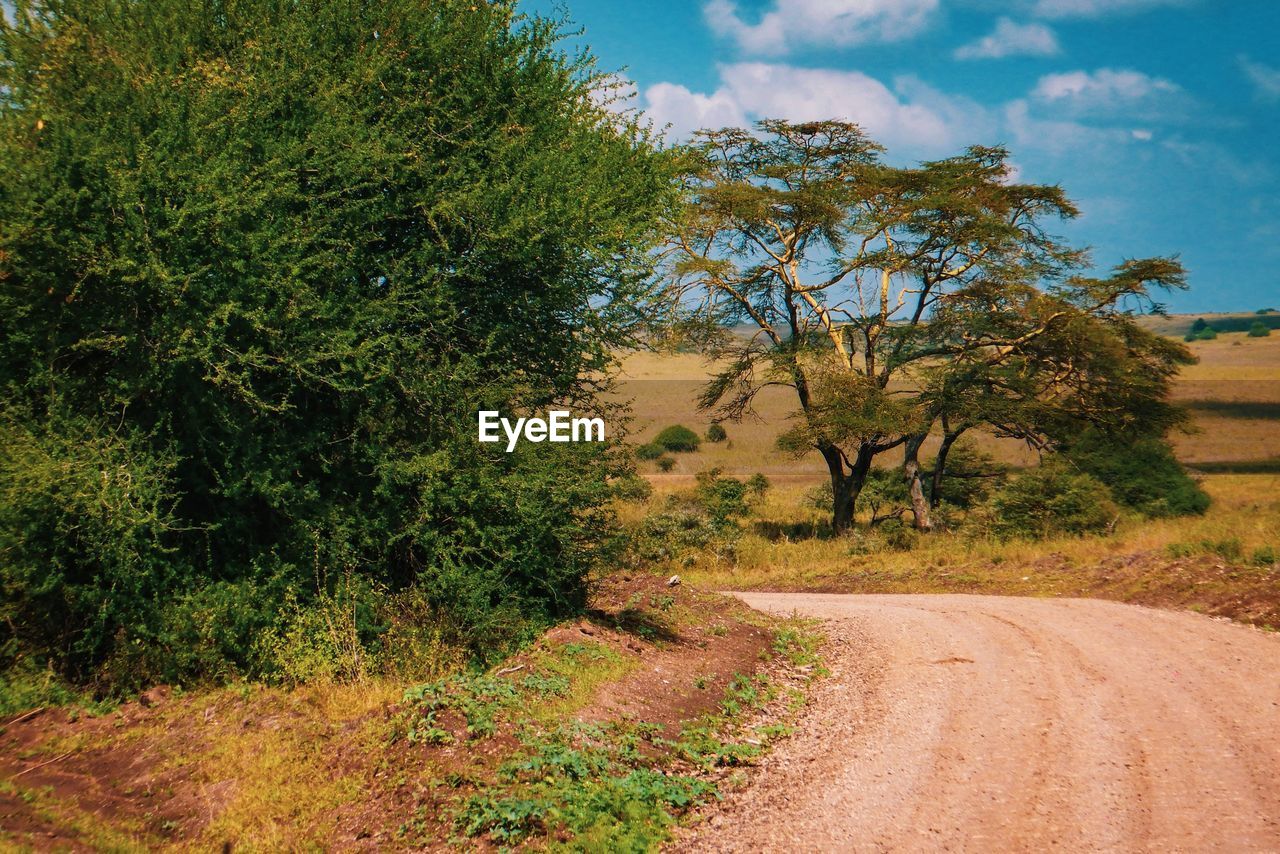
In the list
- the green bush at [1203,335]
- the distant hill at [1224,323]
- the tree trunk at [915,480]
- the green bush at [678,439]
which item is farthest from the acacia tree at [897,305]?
the distant hill at [1224,323]

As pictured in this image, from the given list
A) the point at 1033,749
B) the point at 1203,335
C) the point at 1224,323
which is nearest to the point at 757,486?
the point at 1033,749

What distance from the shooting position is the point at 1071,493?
79.5ft

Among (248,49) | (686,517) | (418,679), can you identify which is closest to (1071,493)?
(686,517)

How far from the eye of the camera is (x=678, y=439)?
6831cm

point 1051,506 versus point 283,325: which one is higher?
point 283,325

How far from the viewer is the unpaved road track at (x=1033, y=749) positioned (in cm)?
642

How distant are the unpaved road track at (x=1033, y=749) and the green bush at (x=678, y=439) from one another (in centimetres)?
5433

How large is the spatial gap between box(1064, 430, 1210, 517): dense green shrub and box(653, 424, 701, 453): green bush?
1557 inches

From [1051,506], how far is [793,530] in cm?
1026

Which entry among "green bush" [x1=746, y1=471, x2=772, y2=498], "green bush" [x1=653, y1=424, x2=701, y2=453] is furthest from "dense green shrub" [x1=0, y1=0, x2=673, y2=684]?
"green bush" [x1=653, y1=424, x2=701, y2=453]

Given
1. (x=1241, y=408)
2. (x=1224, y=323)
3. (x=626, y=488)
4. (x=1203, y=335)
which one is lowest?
(x=626, y=488)

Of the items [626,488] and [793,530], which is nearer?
[626,488]

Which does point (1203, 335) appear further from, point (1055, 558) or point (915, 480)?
point (1055, 558)

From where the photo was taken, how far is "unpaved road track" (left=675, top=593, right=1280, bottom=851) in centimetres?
642
